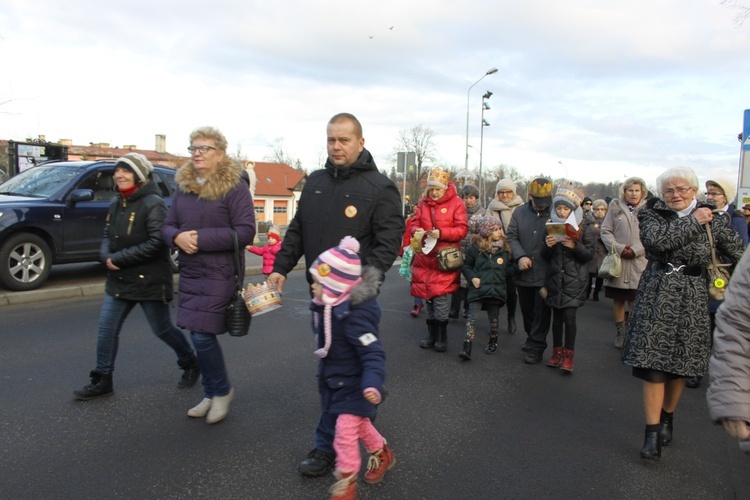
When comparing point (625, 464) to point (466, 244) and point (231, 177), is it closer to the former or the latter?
point (231, 177)

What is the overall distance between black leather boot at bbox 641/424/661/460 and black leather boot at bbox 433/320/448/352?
2720 mm

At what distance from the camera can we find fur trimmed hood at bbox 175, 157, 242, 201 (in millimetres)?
3828

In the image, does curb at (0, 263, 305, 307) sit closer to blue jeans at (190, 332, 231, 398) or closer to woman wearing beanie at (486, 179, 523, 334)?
blue jeans at (190, 332, 231, 398)

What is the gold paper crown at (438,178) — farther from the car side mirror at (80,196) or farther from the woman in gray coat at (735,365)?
the car side mirror at (80,196)

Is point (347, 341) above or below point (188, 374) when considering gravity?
above

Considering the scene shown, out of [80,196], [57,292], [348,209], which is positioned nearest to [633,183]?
[348,209]

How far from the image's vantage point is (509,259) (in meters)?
6.37

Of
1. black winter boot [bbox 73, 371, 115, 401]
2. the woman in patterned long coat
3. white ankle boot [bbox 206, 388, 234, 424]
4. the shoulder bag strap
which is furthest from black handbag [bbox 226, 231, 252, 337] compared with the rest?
the woman in patterned long coat

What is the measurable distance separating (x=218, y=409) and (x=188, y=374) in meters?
0.78

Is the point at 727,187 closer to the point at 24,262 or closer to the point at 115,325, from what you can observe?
the point at 115,325

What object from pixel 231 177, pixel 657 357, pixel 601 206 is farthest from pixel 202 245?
pixel 601 206

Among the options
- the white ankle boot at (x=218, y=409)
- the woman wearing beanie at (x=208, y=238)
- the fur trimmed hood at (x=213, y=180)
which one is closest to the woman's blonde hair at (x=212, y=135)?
the woman wearing beanie at (x=208, y=238)

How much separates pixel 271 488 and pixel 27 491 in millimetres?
1308

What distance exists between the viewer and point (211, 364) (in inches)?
153
